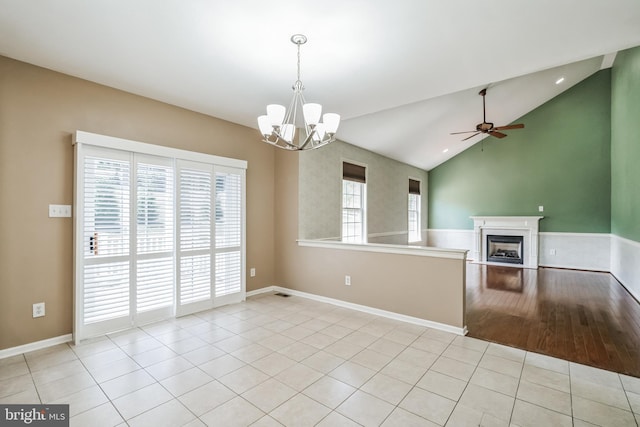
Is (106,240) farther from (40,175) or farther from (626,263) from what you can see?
(626,263)

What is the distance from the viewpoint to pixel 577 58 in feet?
8.91

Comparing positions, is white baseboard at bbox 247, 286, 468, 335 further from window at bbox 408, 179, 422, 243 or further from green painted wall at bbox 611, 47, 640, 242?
window at bbox 408, 179, 422, 243

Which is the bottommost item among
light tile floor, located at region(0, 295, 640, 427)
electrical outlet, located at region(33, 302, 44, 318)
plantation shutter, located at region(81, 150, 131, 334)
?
light tile floor, located at region(0, 295, 640, 427)

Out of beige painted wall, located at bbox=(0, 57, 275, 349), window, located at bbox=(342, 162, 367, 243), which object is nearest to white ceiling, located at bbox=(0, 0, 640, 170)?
beige painted wall, located at bbox=(0, 57, 275, 349)

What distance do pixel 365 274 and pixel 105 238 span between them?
A: 9.97 feet

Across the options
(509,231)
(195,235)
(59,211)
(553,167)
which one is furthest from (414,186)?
(59,211)

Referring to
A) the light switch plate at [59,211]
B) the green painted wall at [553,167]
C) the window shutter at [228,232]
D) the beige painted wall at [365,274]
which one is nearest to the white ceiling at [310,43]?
the window shutter at [228,232]

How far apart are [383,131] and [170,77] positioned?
3.78 meters

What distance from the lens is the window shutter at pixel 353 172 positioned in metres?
5.68

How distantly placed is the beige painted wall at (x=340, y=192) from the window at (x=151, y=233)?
1.08 m

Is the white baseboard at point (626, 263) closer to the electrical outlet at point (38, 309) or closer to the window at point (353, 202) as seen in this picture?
the window at point (353, 202)

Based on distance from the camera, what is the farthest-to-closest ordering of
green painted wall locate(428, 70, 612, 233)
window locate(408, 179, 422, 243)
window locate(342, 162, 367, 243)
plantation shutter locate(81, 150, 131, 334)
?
window locate(408, 179, 422, 243), green painted wall locate(428, 70, 612, 233), window locate(342, 162, 367, 243), plantation shutter locate(81, 150, 131, 334)

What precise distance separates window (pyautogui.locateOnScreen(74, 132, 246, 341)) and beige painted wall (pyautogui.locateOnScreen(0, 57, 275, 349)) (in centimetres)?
19

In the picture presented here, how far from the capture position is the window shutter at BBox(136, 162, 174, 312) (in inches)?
131
